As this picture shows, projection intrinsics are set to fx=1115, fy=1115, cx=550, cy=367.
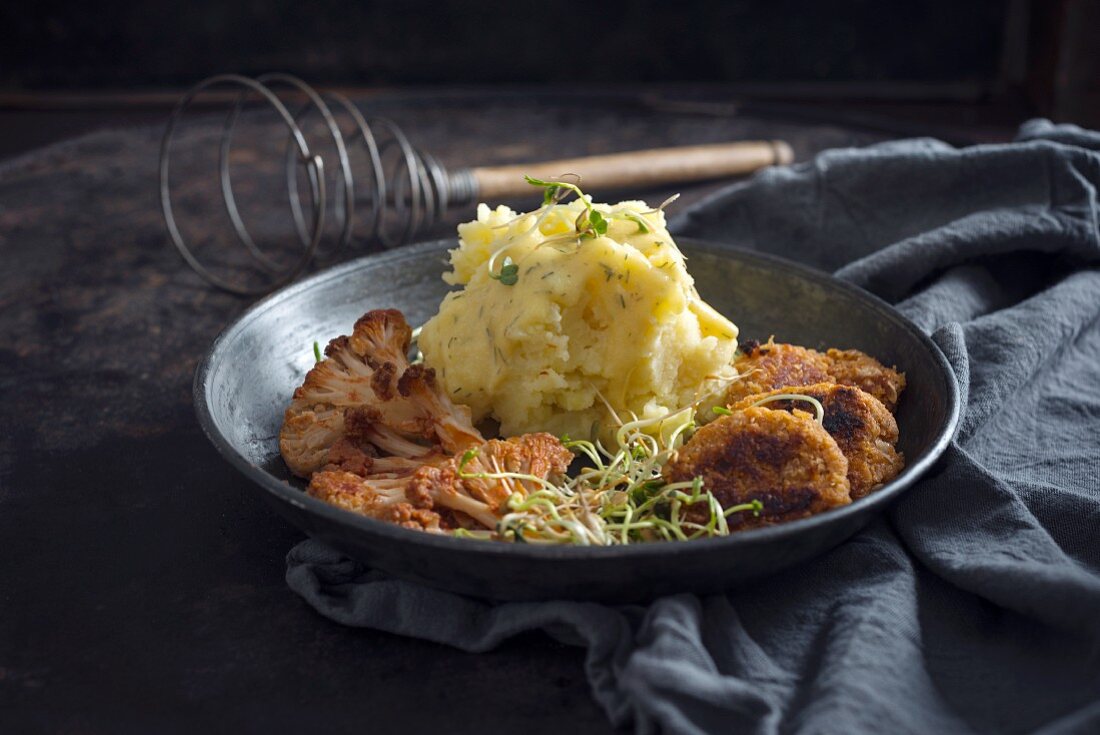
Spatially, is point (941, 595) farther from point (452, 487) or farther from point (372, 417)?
point (372, 417)

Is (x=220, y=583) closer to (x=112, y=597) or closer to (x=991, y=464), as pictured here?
(x=112, y=597)

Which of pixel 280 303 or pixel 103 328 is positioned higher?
pixel 280 303

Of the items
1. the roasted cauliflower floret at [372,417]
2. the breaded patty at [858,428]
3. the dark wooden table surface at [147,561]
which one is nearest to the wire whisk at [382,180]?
the dark wooden table surface at [147,561]

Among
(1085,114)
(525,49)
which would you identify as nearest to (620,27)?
(525,49)

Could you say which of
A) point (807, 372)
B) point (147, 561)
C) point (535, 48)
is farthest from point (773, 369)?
point (535, 48)

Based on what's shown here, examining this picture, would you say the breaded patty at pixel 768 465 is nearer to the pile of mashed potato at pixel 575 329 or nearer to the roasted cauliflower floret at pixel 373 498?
the pile of mashed potato at pixel 575 329
